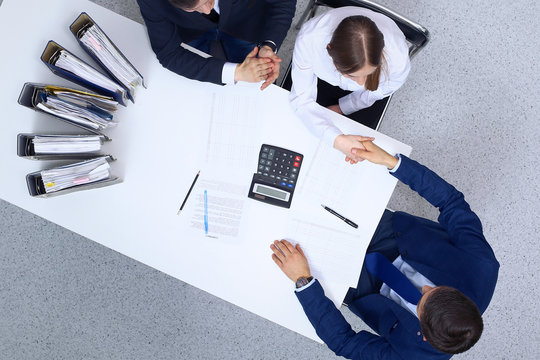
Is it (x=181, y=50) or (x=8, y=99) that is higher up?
(x=181, y=50)

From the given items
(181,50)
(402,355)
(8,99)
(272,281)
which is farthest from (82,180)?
(402,355)

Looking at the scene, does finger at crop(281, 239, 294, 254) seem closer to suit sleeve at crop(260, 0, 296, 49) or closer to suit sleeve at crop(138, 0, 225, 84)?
suit sleeve at crop(138, 0, 225, 84)

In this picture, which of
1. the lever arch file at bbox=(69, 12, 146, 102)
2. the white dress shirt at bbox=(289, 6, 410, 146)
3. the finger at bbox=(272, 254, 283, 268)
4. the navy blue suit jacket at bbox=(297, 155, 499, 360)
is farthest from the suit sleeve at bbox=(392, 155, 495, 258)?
the lever arch file at bbox=(69, 12, 146, 102)

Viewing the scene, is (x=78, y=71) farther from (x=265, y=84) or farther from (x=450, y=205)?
(x=450, y=205)

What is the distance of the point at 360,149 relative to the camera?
1.18m

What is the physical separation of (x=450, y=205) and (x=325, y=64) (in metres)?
0.67

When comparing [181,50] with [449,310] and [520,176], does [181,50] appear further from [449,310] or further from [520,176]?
[520,176]

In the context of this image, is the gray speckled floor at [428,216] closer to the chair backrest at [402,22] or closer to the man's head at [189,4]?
the chair backrest at [402,22]

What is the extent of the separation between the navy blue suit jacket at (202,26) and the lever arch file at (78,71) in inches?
7.3

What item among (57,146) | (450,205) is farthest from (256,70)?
(450,205)

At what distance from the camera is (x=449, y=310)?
106 cm

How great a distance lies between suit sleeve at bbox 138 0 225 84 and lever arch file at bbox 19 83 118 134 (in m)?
0.23

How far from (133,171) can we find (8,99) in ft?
1.49

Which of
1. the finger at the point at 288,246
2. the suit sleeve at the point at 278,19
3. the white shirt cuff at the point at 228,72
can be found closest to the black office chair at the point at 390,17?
the suit sleeve at the point at 278,19
